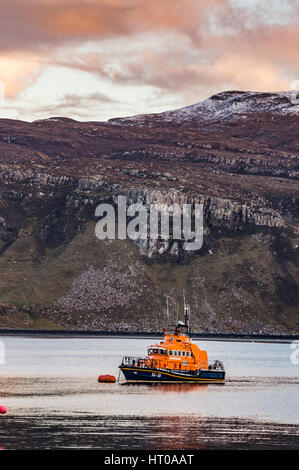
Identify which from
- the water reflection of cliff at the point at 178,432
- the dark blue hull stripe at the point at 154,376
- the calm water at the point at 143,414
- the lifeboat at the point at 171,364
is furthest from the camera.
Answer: the lifeboat at the point at 171,364

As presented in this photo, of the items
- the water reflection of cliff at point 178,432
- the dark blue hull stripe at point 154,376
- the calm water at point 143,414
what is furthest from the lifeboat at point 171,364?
the water reflection of cliff at point 178,432

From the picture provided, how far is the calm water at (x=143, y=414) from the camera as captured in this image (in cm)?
8625

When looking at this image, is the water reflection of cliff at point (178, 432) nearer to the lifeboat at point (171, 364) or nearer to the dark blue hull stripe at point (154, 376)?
the dark blue hull stripe at point (154, 376)

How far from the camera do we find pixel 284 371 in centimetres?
19825

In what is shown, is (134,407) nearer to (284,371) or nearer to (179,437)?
(179,437)

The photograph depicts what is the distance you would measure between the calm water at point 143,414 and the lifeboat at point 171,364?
1.97 m

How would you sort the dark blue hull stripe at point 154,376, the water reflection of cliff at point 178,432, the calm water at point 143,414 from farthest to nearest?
the dark blue hull stripe at point 154,376 → the calm water at point 143,414 → the water reflection of cliff at point 178,432

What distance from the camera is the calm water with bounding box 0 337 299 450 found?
8625cm

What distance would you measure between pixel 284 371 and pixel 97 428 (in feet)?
364

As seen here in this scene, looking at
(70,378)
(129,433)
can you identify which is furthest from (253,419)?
(70,378)

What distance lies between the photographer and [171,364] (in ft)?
479

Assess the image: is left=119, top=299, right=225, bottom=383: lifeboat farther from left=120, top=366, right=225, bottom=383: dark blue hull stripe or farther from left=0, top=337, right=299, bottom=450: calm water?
left=0, top=337, right=299, bottom=450: calm water

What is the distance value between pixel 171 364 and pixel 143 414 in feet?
131
